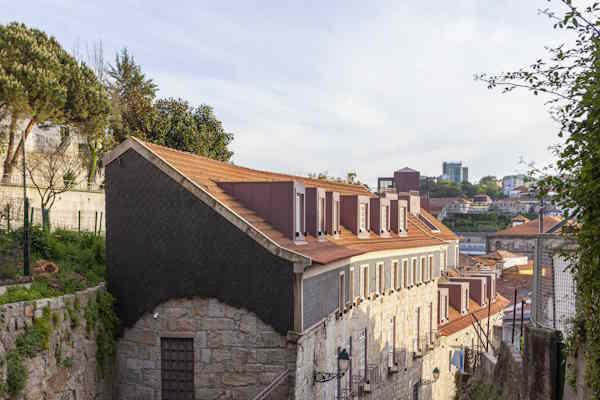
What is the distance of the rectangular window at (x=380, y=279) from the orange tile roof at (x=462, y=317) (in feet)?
33.2

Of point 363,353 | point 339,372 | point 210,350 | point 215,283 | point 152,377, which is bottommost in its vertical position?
point 363,353

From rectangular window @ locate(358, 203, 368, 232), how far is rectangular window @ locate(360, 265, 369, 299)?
1893 mm

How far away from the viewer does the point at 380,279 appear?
24.1 meters

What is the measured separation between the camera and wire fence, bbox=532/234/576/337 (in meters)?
11.4

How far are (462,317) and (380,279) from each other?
14916 mm

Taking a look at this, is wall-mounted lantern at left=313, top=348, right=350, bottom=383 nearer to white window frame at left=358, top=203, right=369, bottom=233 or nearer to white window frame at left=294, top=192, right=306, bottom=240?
white window frame at left=294, top=192, right=306, bottom=240

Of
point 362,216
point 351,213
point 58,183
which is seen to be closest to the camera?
point 351,213

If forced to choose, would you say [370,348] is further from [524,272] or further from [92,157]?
[524,272]

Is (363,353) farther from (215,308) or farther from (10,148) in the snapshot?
(10,148)

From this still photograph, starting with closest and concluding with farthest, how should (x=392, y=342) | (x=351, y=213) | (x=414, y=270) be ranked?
(x=351, y=213), (x=392, y=342), (x=414, y=270)

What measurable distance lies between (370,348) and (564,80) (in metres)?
14.9

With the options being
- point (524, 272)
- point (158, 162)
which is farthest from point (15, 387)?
point (524, 272)

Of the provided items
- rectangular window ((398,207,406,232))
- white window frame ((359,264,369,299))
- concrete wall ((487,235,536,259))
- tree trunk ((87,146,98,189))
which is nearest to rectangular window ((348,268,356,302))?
white window frame ((359,264,369,299))

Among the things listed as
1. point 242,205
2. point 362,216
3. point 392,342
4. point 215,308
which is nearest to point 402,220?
point 362,216
